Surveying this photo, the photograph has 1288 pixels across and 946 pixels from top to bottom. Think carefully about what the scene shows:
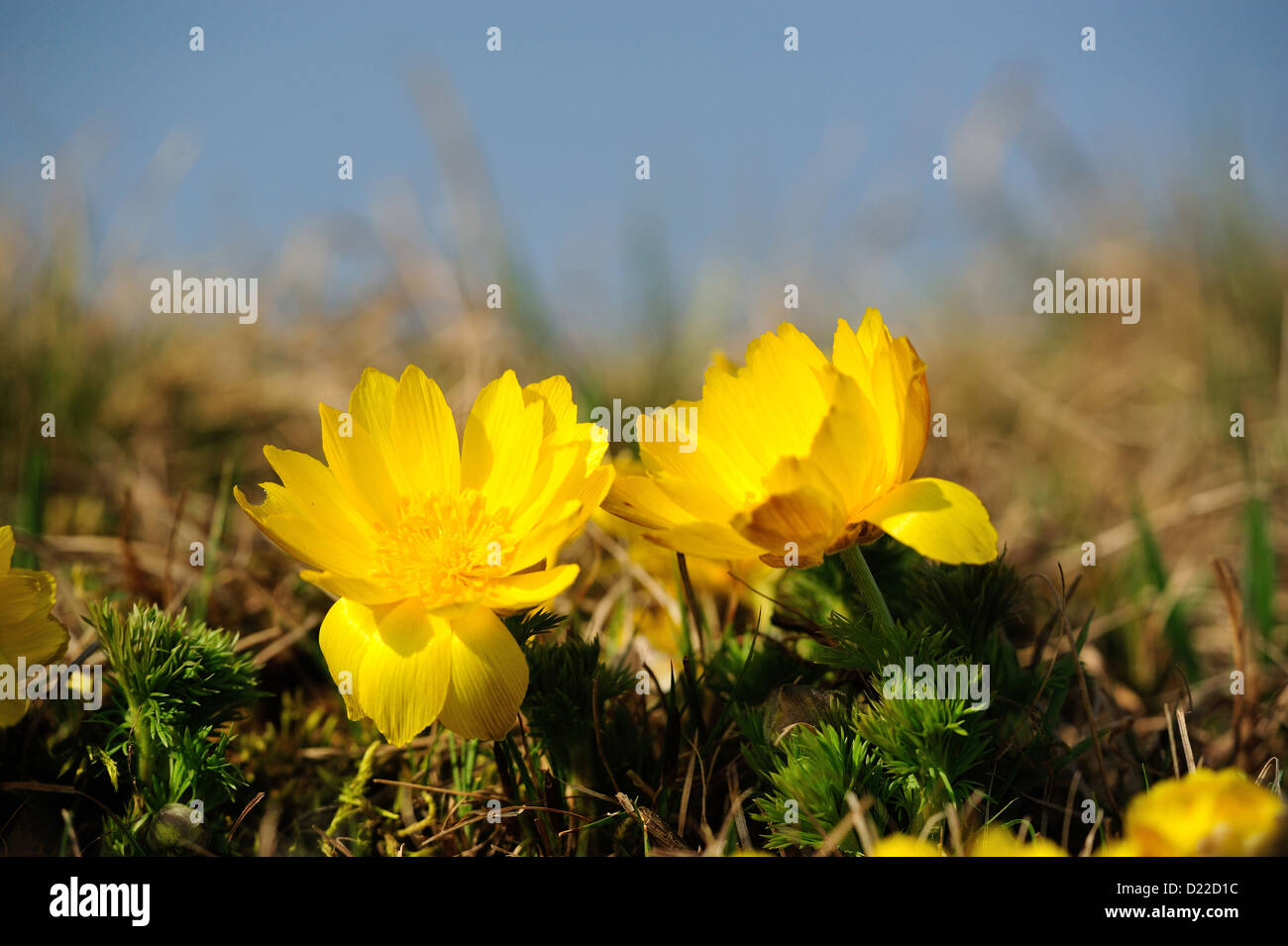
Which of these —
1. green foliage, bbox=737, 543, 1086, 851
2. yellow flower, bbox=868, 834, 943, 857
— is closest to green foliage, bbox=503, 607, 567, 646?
green foliage, bbox=737, 543, 1086, 851

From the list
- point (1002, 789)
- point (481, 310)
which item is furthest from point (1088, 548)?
point (481, 310)

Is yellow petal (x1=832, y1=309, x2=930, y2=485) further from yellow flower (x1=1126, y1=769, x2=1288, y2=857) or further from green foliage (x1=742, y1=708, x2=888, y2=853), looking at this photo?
yellow flower (x1=1126, y1=769, x2=1288, y2=857)

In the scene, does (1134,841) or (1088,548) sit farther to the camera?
(1088,548)

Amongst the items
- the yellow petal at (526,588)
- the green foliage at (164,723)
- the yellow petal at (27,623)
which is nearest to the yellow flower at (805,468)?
the yellow petal at (526,588)

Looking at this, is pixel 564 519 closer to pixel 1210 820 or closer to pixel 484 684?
pixel 484 684

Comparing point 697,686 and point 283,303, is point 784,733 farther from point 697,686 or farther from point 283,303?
point 283,303

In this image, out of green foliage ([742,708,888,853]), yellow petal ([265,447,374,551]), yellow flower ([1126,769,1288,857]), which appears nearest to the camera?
yellow flower ([1126,769,1288,857])

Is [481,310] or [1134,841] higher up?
[481,310]
